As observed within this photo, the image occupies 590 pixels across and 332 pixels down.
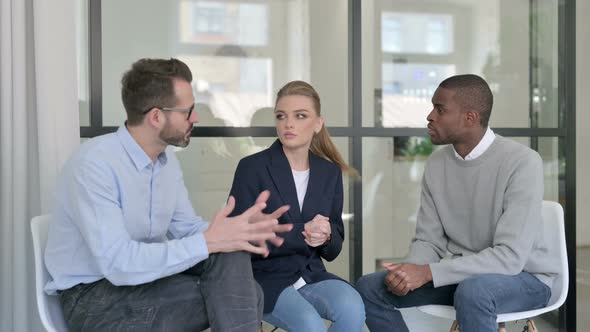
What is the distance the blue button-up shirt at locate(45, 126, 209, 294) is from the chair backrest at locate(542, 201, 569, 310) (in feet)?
4.53

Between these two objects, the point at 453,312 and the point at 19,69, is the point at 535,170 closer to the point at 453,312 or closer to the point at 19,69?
the point at 453,312

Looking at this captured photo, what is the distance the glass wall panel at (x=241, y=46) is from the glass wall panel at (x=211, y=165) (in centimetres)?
9

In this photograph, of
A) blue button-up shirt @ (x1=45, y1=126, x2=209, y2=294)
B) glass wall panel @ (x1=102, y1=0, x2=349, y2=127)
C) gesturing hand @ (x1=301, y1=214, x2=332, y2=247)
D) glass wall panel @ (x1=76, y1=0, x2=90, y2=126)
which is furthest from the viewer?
glass wall panel @ (x1=102, y1=0, x2=349, y2=127)

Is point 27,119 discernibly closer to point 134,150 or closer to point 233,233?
point 134,150

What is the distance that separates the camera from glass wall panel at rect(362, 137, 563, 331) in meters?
3.23

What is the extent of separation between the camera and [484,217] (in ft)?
7.78

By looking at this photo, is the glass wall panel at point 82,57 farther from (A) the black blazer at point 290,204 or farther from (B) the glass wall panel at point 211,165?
(A) the black blazer at point 290,204

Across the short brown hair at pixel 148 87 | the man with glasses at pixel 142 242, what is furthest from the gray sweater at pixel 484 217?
the short brown hair at pixel 148 87

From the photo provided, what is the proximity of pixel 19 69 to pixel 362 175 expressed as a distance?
5.46 ft

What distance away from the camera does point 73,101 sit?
2.54m

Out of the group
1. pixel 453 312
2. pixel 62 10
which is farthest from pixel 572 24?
pixel 62 10

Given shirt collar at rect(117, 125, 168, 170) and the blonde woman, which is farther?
the blonde woman

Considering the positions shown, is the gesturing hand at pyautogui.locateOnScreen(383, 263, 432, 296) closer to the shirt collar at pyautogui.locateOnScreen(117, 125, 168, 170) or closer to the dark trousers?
the dark trousers

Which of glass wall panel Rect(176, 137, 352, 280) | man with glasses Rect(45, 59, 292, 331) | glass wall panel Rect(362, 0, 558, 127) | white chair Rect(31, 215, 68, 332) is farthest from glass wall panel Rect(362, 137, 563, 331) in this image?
white chair Rect(31, 215, 68, 332)
